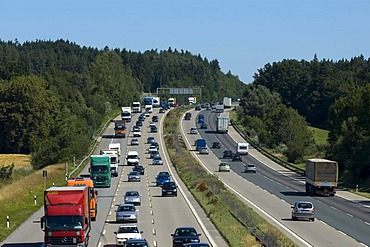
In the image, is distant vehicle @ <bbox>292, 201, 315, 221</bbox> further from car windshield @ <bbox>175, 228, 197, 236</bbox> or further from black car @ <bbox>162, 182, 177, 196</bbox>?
black car @ <bbox>162, 182, 177, 196</bbox>

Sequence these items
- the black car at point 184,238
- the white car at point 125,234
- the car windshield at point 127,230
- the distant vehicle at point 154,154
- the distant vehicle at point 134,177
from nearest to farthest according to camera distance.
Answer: the black car at point 184,238, the white car at point 125,234, the car windshield at point 127,230, the distant vehicle at point 134,177, the distant vehicle at point 154,154

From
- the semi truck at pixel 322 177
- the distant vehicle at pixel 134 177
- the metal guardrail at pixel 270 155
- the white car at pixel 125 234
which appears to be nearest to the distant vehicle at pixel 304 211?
the semi truck at pixel 322 177

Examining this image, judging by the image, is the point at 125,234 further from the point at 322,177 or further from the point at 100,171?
the point at 100,171

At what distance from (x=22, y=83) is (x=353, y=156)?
2458 inches

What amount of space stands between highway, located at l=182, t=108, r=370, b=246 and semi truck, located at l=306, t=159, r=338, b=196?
1.01 m

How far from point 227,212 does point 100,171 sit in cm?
2757

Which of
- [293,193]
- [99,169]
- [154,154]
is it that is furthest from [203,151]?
[99,169]

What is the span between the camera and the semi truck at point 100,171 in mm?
79188

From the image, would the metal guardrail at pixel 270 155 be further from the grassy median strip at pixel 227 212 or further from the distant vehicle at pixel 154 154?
the distant vehicle at pixel 154 154

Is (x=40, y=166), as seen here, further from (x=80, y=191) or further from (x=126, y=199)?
(x=80, y=191)

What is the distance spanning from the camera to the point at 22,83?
13525 cm

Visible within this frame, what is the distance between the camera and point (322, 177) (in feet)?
240

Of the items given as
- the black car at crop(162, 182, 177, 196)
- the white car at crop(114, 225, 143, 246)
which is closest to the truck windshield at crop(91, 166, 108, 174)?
the black car at crop(162, 182, 177, 196)

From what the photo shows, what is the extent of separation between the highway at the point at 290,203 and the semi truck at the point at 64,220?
12.2 metres
